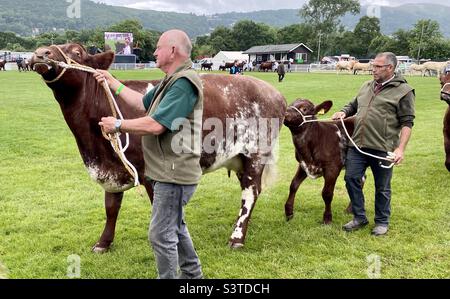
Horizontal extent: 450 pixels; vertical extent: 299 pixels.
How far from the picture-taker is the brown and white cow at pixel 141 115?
4.43 meters

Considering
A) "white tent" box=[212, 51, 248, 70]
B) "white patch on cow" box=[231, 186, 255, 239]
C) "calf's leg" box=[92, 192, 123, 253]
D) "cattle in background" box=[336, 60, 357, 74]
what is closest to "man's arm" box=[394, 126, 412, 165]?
"white patch on cow" box=[231, 186, 255, 239]

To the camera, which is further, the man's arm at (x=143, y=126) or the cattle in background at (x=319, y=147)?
the cattle in background at (x=319, y=147)

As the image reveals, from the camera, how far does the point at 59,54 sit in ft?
13.9

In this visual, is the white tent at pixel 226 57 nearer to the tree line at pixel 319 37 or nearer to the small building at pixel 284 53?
the small building at pixel 284 53

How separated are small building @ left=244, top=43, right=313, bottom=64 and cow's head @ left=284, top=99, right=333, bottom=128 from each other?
77.7m

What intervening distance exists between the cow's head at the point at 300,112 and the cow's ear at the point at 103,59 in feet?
7.73

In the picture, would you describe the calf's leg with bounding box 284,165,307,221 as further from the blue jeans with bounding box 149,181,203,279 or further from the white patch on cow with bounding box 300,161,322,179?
the blue jeans with bounding box 149,181,203,279

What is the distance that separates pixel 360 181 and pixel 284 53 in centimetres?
8028

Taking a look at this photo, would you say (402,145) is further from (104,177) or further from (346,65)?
(346,65)

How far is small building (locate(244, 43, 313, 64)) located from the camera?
273 ft

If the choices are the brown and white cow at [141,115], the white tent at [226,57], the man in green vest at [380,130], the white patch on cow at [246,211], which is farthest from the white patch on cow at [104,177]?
the white tent at [226,57]

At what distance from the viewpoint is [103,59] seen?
452cm
